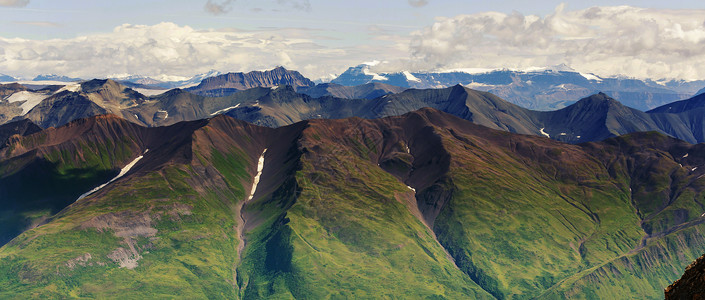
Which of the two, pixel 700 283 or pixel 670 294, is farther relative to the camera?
pixel 670 294
